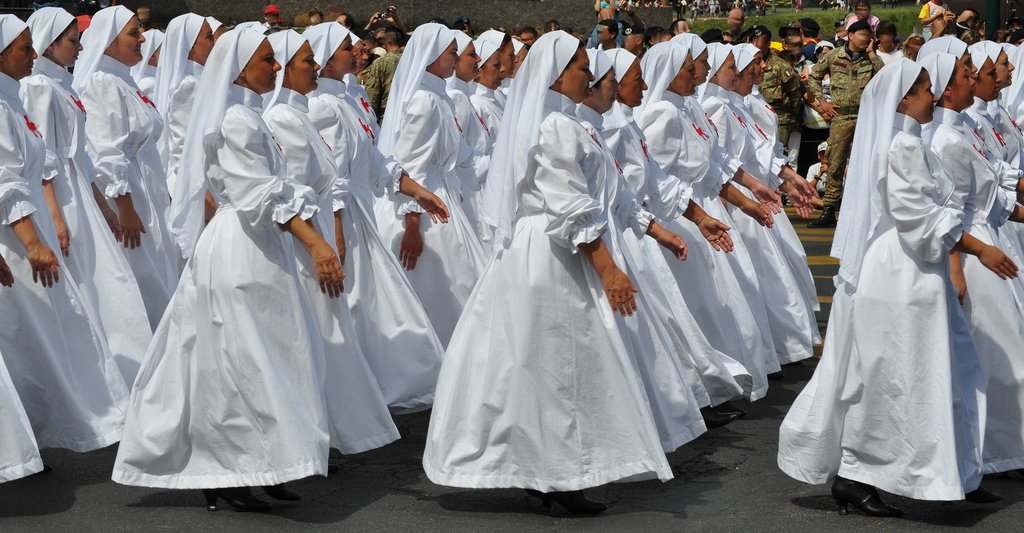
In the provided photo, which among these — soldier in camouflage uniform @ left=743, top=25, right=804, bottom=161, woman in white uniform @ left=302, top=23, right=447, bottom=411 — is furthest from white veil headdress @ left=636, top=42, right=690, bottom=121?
soldier in camouflage uniform @ left=743, top=25, right=804, bottom=161

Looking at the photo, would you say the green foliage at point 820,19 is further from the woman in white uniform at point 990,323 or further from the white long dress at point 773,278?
the woman in white uniform at point 990,323

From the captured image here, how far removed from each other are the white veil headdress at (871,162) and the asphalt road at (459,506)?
0.97 m

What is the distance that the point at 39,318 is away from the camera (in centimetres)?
702

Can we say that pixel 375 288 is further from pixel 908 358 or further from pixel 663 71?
pixel 908 358

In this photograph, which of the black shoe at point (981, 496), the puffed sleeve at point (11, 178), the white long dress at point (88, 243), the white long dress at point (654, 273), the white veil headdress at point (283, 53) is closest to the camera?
the black shoe at point (981, 496)

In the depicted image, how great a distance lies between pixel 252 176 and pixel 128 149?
304 centimetres

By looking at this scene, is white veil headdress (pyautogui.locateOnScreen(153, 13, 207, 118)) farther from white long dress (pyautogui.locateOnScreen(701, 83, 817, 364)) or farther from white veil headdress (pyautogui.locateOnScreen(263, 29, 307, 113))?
white long dress (pyautogui.locateOnScreen(701, 83, 817, 364))

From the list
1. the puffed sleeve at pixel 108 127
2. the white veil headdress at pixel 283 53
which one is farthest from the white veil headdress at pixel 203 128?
the puffed sleeve at pixel 108 127

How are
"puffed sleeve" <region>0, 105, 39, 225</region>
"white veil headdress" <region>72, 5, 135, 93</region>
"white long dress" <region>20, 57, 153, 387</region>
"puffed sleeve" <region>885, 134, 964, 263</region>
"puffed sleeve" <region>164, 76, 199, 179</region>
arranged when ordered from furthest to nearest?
"puffed sleeve" <region>164, 76, 199, 179</region> < "white veil headdress" <region>72, 5, 135, 93</region> < "white long dress" <region>20, 57, 153, 387</region> < "puffed sleeve" <region>0, 105, 39, 225</region> < "puffed sleeve" <region>885, 134, 964, 263</region>

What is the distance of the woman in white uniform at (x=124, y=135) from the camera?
28.8 ft

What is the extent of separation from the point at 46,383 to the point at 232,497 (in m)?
1.33

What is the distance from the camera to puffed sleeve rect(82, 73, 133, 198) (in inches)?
344

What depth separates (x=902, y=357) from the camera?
19.8 ft

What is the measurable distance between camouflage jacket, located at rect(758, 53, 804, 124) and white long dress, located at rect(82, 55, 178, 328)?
962 cm
